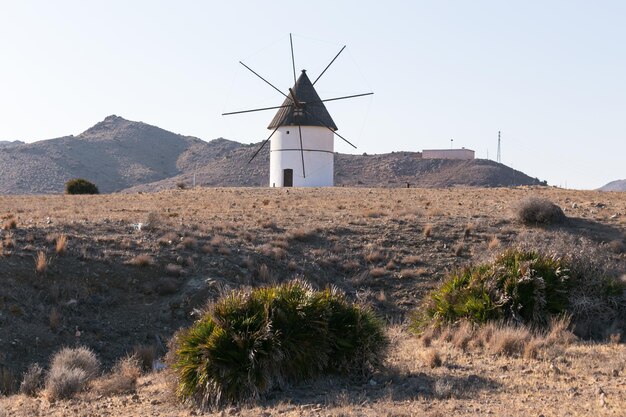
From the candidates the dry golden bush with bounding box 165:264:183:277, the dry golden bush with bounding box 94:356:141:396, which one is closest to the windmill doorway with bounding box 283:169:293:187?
the dry golden bush with bounding box 165:264:183:277

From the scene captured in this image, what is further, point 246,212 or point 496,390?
point 246,212

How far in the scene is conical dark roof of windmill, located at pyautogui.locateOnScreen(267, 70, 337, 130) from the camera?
46.2m

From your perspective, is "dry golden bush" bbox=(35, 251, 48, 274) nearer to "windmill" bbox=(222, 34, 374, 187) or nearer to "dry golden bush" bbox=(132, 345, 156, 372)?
"dry golden bush" bbox=(132, 345, 156, 372)

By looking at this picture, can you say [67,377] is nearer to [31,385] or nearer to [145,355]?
[31,385]

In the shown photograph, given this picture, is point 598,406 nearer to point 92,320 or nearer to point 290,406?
point 290,406

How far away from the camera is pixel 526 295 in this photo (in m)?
13.5

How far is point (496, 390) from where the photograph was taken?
30.0ft

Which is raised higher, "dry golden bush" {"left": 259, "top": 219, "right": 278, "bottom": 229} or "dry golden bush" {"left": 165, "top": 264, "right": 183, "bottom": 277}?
"dry golden bush" {"left": 259, "top": 219, "right": 278, "bottom": 229}

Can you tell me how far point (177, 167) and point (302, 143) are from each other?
5564 cm

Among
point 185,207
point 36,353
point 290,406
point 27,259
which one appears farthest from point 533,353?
point 185,207

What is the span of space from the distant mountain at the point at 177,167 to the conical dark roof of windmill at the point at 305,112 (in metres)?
29.9

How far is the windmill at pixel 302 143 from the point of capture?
45.9 meters

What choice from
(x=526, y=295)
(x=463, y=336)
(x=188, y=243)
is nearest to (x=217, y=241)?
(x=188, y=243)

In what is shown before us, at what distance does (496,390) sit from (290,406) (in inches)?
95.9
